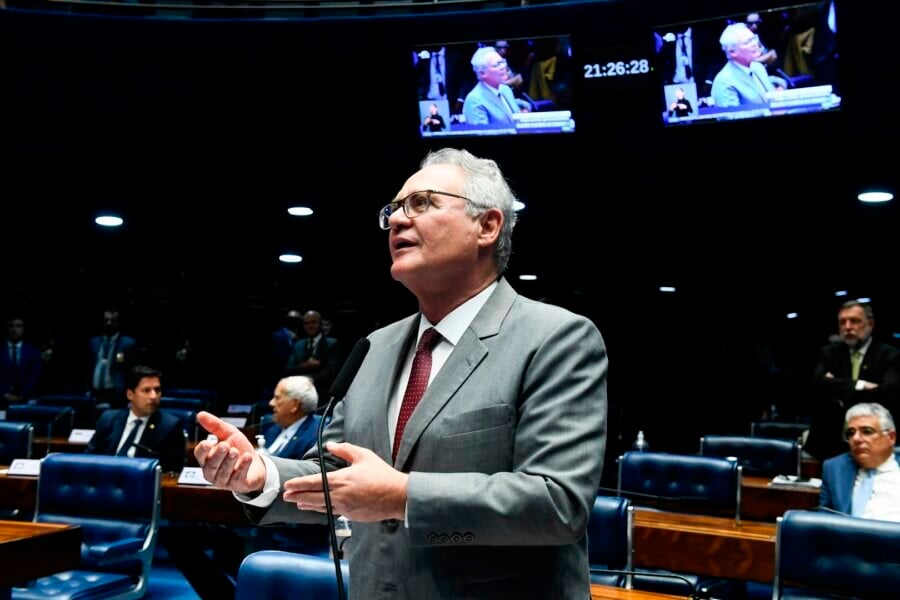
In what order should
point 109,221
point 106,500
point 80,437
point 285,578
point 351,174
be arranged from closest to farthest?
point 285,578, point 106,500, point 80,437, point 351,174, point 109,221

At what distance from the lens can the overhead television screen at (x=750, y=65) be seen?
5.94m

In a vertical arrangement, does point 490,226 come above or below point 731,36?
below

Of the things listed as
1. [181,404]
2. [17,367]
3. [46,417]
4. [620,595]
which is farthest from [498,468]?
[17,367]

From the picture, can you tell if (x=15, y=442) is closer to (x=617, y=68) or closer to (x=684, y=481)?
(x=684, y=481)

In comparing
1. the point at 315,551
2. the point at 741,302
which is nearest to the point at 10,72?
the point at 315,551

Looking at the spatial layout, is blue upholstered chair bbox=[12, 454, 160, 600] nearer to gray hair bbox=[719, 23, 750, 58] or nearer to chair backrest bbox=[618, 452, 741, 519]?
chair backrest bbox=[618, 452, 741, 519]

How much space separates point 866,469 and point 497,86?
13.2 feet

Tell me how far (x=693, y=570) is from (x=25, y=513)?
409 cm

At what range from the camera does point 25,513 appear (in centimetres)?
548

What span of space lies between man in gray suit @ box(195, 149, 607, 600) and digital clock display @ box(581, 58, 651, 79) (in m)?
Answer: 5.65

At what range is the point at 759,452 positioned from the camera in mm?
5582

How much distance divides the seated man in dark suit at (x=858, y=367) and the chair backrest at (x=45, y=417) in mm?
5614

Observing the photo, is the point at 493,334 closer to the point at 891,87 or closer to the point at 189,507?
the point at 189,507

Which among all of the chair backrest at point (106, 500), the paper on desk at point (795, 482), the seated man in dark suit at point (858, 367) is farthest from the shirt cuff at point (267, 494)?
the seated man in dark suit at point (858, 367)
